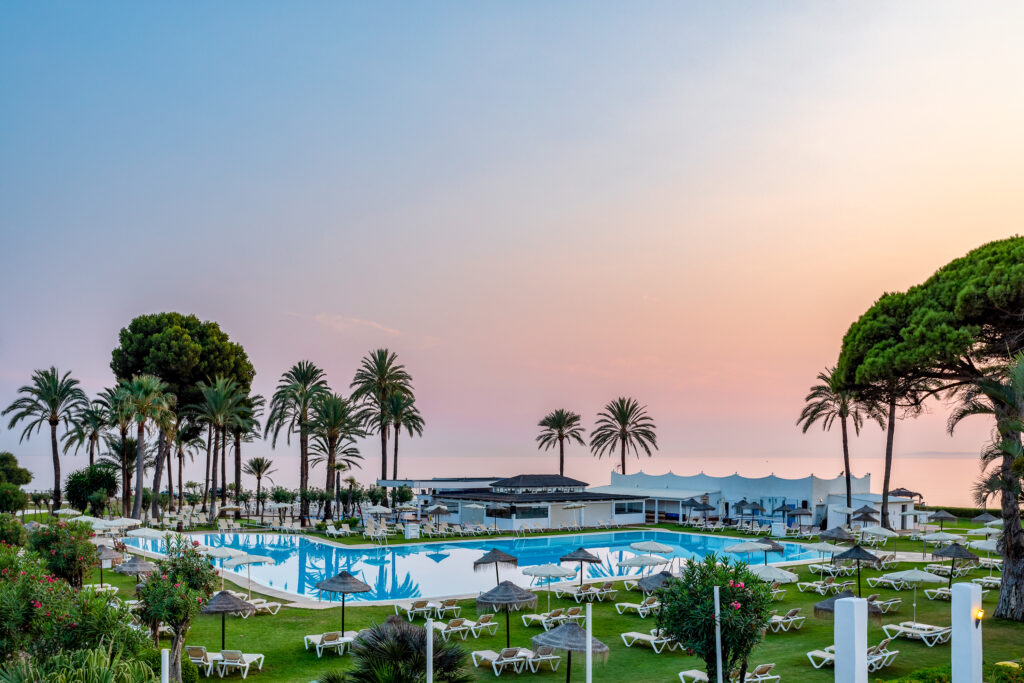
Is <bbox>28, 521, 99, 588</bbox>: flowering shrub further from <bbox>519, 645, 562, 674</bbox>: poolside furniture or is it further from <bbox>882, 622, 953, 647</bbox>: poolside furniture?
<bbox>882, 622, 953, 647</bbox>: poolside furniture

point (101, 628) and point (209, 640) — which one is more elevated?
point (101, 628)

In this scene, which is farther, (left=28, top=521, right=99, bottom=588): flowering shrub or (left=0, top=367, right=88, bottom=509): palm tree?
(left=0, top=367, right=88, bottom=509): palm tree

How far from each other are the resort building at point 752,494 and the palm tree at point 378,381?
679 inches

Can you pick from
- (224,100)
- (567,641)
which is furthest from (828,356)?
(567,641)

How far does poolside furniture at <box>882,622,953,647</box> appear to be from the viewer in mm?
18125

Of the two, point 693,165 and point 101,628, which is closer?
point 101,628

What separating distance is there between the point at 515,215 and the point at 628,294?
11308 millimetres

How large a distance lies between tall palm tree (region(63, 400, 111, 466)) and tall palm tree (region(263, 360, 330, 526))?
34.1 feet

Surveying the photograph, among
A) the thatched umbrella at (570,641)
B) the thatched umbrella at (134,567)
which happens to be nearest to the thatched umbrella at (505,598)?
the thatched umbrella at (570,641)

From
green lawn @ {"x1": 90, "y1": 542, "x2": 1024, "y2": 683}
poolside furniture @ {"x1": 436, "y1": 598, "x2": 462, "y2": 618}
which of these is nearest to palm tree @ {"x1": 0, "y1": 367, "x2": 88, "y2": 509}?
green lawn @ {"x1": 90, "y1": 542, "x2": 1024, "y2": 683}

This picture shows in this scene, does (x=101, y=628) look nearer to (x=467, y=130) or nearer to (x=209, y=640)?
(x=209, y=640)

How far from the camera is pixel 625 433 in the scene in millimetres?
59875

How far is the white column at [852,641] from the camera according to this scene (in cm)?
1119

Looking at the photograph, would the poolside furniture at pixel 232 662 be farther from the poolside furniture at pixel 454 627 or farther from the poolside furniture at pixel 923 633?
the poolside furniture at pixel 923 633
